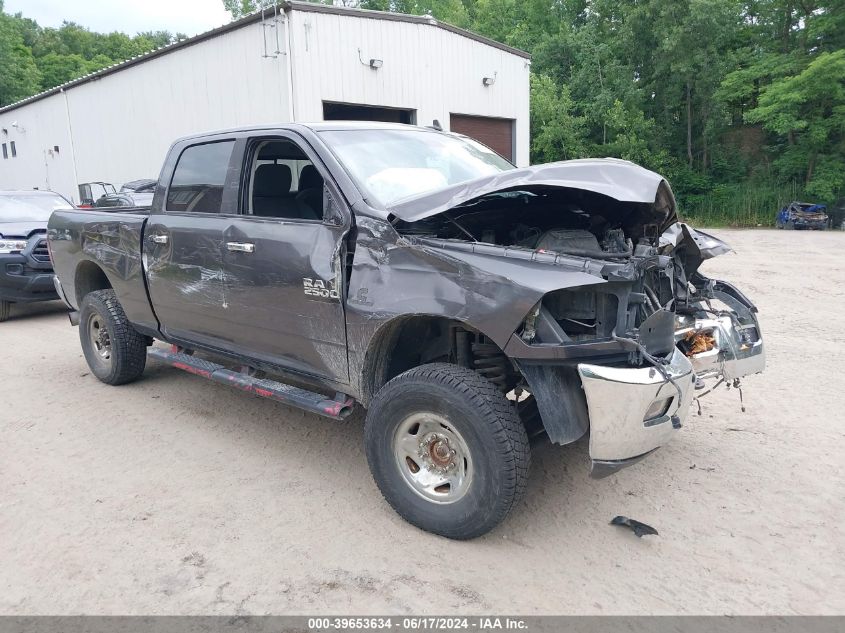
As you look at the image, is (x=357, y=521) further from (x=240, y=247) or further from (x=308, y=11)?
(x=308, y=11)

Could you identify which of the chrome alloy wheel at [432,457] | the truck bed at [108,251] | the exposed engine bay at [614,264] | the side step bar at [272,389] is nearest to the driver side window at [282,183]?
the side step bar at [272,389]

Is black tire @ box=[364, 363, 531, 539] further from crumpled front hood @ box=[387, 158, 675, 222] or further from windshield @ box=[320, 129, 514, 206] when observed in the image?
windshield @ box=[320, 129, 514, 206]

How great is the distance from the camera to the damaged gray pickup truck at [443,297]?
3.02 m

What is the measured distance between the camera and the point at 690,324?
3.85 m

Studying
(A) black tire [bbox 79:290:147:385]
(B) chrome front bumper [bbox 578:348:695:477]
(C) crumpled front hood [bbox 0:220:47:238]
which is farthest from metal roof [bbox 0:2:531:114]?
(B) chrome front bumper [bbox 578:348:695:477]

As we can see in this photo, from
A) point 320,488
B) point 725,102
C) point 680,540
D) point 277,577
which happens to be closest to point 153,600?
point 277,577

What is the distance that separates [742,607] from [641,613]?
43 centimetres

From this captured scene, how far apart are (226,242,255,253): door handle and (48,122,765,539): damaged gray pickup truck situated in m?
0.01

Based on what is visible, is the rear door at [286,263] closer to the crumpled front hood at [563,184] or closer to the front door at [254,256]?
the front door at [254,256]

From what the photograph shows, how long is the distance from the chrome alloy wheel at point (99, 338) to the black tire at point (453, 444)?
11.5 feet

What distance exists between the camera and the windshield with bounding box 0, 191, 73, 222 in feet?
31.6

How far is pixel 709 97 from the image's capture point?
27672 mm

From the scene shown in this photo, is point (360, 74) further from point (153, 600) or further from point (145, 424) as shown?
point (153, 600)
